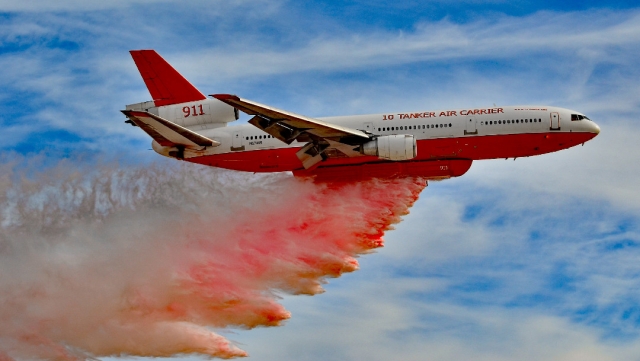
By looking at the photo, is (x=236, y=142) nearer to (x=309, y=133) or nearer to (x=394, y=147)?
(x=309, y=133)

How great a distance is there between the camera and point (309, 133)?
168 ft

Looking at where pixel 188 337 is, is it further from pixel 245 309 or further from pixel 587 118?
pixel 587 118

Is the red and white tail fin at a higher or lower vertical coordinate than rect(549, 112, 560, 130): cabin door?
higher

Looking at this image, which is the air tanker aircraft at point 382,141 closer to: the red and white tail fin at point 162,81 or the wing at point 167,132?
the wing at point 167,132

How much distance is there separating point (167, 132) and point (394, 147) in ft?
42.5

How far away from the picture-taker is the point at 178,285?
4938cm

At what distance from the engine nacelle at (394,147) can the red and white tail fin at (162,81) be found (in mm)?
11760

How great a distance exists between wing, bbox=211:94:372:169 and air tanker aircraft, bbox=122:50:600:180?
6cm

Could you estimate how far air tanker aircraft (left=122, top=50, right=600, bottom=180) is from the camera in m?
51.4

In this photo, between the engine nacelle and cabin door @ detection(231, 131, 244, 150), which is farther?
cabin door @ detection(231, 131, 244, 150)

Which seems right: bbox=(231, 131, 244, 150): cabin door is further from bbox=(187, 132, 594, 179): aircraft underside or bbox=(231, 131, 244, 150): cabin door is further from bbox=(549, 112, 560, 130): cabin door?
bbox=(549, 112, 560, 130): cabin door

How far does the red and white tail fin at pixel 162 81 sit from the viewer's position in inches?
→ 2223

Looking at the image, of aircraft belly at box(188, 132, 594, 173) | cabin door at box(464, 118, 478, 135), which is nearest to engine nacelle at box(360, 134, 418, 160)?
aircraft belly at box(188, 132, 594, 173)

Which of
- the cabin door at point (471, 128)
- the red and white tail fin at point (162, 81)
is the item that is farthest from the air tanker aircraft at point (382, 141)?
the red and white tail fin at point (162, 81)
